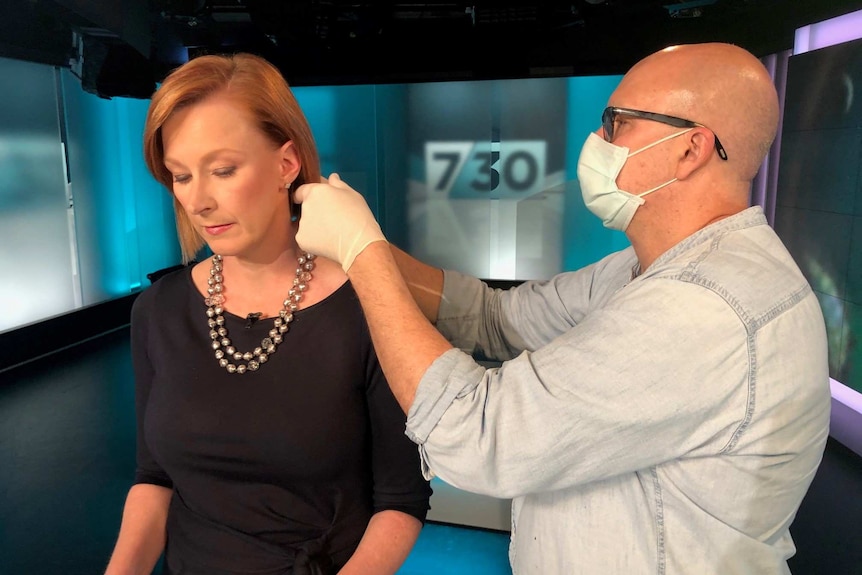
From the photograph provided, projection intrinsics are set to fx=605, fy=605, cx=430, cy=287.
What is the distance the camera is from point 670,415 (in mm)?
780

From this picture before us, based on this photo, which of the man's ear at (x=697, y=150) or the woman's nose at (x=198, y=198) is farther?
the woman's nose at (x=198, y=198)

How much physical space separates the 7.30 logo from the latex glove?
4.82 metres

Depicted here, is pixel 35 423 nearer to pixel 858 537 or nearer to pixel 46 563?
pixel 46 563

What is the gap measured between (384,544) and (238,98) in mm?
845

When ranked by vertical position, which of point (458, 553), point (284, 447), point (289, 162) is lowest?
point (458, 553)

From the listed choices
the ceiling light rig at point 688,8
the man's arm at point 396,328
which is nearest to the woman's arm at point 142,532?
the man's arm at point 396,328

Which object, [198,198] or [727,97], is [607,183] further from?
[198,198]

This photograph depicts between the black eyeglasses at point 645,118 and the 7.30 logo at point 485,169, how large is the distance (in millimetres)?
4747

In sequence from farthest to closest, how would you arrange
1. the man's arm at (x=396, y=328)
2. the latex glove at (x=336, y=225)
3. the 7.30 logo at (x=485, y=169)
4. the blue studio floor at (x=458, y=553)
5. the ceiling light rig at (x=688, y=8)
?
1. the 7.30 logo at (x=485, y=169)
2. the ceiling light rig at (x=688, y=8)
3. the blue studio floor at (x=458, y=553)
4. the latex glove at (x=336, y=225)
5. the man's arm at (x=396, y=328)

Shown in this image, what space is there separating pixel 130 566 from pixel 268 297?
1.80ft

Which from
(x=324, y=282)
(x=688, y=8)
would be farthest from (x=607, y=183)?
(x=688, y=8)

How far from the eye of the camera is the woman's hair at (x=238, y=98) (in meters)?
1.09

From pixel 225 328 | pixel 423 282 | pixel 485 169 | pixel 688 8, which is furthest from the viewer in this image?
pixel 485 169

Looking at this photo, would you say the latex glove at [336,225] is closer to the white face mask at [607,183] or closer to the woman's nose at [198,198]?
the woman's nose at [198,198]
